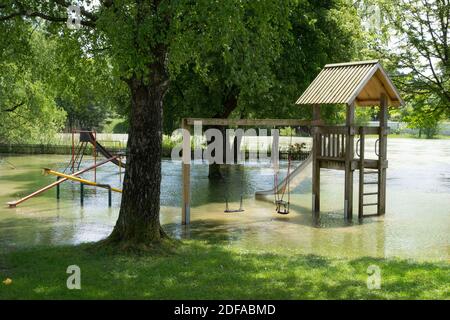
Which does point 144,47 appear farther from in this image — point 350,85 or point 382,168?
point 382,168

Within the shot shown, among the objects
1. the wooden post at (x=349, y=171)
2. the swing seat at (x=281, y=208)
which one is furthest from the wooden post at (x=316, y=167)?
the wooden post at (x=349, y=171)

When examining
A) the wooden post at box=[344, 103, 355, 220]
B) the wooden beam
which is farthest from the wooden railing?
the wooden beam

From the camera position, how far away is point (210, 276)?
8727mm

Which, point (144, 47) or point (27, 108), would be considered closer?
point (144, 47)

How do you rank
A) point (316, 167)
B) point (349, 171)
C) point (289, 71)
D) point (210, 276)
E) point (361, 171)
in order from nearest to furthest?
point (210, 276)
point (349, 171)
point (361, 171)
point (316, 167)
point (289, 71)

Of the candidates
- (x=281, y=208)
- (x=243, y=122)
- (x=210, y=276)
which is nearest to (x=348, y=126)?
(x=243, y=122)

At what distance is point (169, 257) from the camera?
10.3m

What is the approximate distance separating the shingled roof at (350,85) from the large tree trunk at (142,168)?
23.1 ft

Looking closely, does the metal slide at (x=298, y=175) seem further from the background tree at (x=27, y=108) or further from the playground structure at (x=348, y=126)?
the background tree at (x=27, y=108)

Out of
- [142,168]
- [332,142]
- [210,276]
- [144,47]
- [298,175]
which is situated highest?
[144,47]

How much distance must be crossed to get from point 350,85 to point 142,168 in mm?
8047

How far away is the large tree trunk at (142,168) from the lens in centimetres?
1080

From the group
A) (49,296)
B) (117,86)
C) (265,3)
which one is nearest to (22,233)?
(117,86)

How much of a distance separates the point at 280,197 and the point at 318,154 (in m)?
3.14
